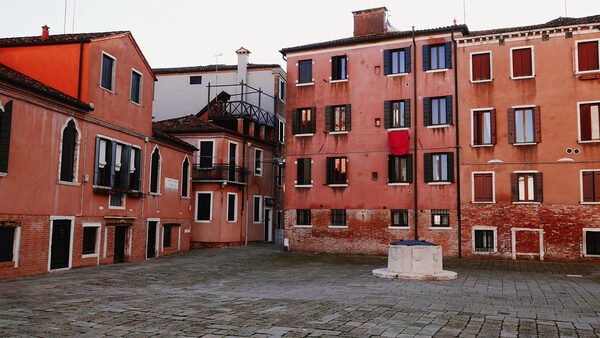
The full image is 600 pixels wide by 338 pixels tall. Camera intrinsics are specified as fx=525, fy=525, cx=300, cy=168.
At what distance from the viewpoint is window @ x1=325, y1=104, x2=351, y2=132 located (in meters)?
28.6

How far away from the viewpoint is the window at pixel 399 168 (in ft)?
88.0

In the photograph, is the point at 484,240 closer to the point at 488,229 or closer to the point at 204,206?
the point at 488,229

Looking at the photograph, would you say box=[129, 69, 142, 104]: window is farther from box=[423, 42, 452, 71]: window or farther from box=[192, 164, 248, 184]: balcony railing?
box=[423, 42, 452, 71]: window

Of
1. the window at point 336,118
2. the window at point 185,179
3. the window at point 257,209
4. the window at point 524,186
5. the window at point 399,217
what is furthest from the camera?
the window at point 257,209

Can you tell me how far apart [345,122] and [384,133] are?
229 centimetres

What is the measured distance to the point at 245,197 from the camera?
109 feet

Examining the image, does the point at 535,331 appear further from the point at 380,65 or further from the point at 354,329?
the point at 380,65

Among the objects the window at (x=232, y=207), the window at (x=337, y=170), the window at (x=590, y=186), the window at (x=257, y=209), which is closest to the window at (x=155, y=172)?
the window at (x=232, y=207)

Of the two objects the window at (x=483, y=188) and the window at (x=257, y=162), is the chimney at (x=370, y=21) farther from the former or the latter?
the window at (x=257, y=162)

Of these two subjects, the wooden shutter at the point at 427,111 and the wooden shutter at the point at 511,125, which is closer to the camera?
the wooden shutter at the point at 511,125

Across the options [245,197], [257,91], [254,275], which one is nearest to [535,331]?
[254,275]

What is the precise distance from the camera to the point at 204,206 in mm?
31281

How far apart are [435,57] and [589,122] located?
7.79 meters

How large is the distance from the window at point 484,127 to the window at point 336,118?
265 inches
